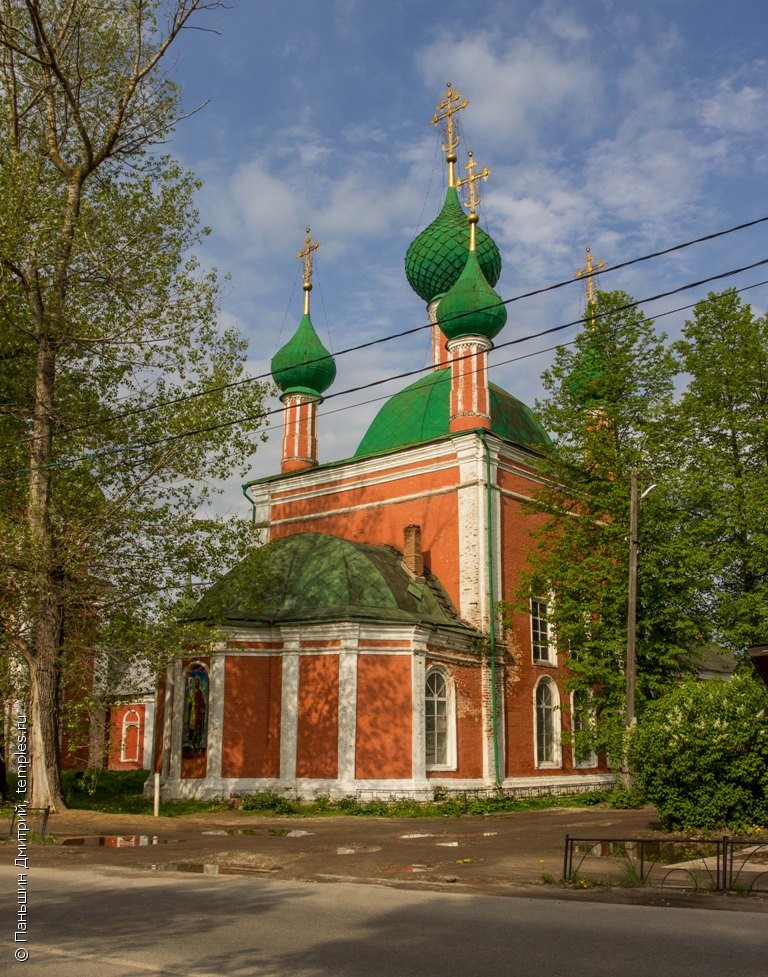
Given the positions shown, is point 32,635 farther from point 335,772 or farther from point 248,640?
point 335,772

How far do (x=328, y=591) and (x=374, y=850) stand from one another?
899 centimetres

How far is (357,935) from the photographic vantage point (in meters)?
6.36

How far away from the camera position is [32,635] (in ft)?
55.2

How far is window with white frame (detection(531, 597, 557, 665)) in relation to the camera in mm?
23562

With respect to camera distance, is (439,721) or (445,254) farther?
(445,254)

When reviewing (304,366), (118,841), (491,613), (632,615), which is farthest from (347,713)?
(304,366)

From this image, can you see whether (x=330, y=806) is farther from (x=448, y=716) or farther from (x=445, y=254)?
(x=445, y=254)

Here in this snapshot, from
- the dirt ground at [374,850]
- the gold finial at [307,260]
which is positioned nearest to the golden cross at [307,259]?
the gold finial at [307,260]

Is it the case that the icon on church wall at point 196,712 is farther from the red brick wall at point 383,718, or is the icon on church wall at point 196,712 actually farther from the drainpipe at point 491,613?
the drainpipe at point 491,613

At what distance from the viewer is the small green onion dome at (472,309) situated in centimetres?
2389

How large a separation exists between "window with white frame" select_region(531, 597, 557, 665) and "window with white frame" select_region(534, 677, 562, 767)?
0.55m

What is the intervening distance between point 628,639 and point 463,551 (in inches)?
198

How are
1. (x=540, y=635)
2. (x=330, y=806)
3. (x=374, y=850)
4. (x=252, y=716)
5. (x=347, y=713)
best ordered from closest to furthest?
1. (x=374, y=850)
2. (x=330, y=806)
3. (x=347, y=713)
4. (x=252, y=716)
5. (x=540, y=635)

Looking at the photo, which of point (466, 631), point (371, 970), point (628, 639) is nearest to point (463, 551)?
point (466, 631)
